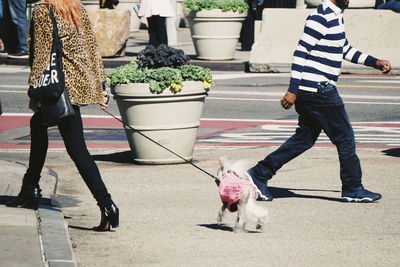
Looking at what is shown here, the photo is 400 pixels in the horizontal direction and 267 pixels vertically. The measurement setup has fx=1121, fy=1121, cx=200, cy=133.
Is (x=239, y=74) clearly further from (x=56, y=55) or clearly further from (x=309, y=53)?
(x=56, y=55)

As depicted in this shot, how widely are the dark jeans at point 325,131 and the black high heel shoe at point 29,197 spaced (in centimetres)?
196

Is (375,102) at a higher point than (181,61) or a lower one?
lower

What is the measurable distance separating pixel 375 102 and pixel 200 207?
27.5 feet

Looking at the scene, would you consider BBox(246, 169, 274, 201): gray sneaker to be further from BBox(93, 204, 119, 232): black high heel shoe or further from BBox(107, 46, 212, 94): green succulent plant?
BBox(107, 46, 212, 94): green succulent plant

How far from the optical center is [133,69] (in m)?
11.2

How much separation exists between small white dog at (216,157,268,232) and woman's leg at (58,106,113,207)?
819 mm

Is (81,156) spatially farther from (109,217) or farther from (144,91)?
(144,91)

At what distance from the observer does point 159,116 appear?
36.4 ft

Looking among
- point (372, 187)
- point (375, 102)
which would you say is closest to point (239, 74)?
point (375, 102)

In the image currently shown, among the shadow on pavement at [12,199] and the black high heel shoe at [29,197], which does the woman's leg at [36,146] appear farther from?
the shadow on pavement at [12,199]

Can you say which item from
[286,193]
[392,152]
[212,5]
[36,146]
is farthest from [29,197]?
[212,5]

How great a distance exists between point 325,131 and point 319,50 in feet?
2.21

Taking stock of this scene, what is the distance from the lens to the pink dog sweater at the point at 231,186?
7727mm

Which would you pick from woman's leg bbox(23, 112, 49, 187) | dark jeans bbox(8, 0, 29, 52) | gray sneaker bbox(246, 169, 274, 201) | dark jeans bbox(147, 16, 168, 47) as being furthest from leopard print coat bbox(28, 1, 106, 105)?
dark jeans bbox(8, 0, 29, 52)
